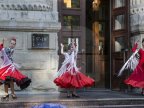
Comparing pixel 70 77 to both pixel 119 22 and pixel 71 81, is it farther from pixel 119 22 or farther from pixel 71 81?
pixel 119 22

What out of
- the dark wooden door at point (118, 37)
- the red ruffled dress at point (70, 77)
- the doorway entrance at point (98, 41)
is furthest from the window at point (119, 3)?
the red ruffled dress at point (70, 77)

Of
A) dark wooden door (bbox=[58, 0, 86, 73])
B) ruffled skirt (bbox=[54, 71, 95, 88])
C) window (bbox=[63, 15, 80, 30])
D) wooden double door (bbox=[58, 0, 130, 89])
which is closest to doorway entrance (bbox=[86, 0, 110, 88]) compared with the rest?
wooden double door (bbox=[58, 0, 130, 89])

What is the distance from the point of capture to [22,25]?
11461 millimetres

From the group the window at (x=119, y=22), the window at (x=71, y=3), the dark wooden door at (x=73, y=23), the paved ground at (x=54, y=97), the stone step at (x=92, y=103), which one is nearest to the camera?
the stone step at (x=92, y=103)

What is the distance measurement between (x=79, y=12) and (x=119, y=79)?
2.84m

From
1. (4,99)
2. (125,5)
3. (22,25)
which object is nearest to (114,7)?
(125,5)

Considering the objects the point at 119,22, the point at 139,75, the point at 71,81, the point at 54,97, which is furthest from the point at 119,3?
the point at 54,97

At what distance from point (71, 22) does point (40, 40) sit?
1.91m

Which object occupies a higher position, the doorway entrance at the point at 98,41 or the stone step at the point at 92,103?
the doorway entrance at the point at 98,41

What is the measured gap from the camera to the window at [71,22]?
1308 cm

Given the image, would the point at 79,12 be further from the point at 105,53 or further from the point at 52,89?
the point at 52,89

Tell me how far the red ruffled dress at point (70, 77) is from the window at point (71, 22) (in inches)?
107

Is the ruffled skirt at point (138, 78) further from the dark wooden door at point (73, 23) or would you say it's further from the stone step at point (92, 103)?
the dark wooden door at point (73, 23)

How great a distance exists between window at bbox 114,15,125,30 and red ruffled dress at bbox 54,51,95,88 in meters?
3.50
